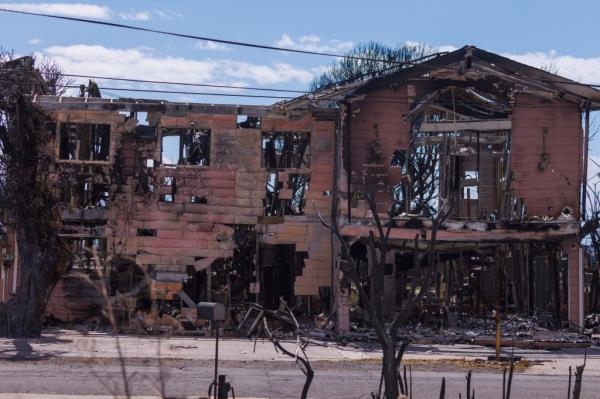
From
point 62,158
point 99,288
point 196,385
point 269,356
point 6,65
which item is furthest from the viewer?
point 62,158

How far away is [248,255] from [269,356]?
586cm

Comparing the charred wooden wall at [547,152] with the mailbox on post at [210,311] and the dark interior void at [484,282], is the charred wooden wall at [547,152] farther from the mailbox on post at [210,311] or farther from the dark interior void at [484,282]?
the mailbox on post at [210,311]

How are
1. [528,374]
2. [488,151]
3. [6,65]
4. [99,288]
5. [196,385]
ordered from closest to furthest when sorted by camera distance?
[99,288], [196,385], [528,374], [6,65], [488,151]

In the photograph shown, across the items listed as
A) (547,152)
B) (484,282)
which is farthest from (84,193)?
(484,282)

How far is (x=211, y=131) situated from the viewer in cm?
2394

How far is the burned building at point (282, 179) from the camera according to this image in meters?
23.7

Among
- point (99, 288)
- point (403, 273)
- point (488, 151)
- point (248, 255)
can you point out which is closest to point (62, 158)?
point (248, 255)

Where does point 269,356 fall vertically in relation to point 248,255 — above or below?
below

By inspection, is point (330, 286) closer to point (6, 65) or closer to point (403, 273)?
point (403, 273)

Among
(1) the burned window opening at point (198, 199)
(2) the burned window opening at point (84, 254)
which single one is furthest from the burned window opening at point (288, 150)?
(2) the burned window opening at point (84, 254)

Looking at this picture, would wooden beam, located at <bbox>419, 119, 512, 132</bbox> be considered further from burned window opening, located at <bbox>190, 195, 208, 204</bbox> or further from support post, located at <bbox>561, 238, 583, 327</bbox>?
burned window opening, located at <bbox>190, 195, 208, 204</bbox>

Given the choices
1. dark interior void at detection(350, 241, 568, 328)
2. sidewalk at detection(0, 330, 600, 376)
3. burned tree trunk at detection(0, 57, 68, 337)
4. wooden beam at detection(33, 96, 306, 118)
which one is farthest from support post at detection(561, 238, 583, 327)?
burned tree trunk at detection(0, 57, 68, 337)

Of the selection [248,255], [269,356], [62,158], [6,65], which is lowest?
[269,356]

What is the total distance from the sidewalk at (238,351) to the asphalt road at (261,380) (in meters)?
0.82
